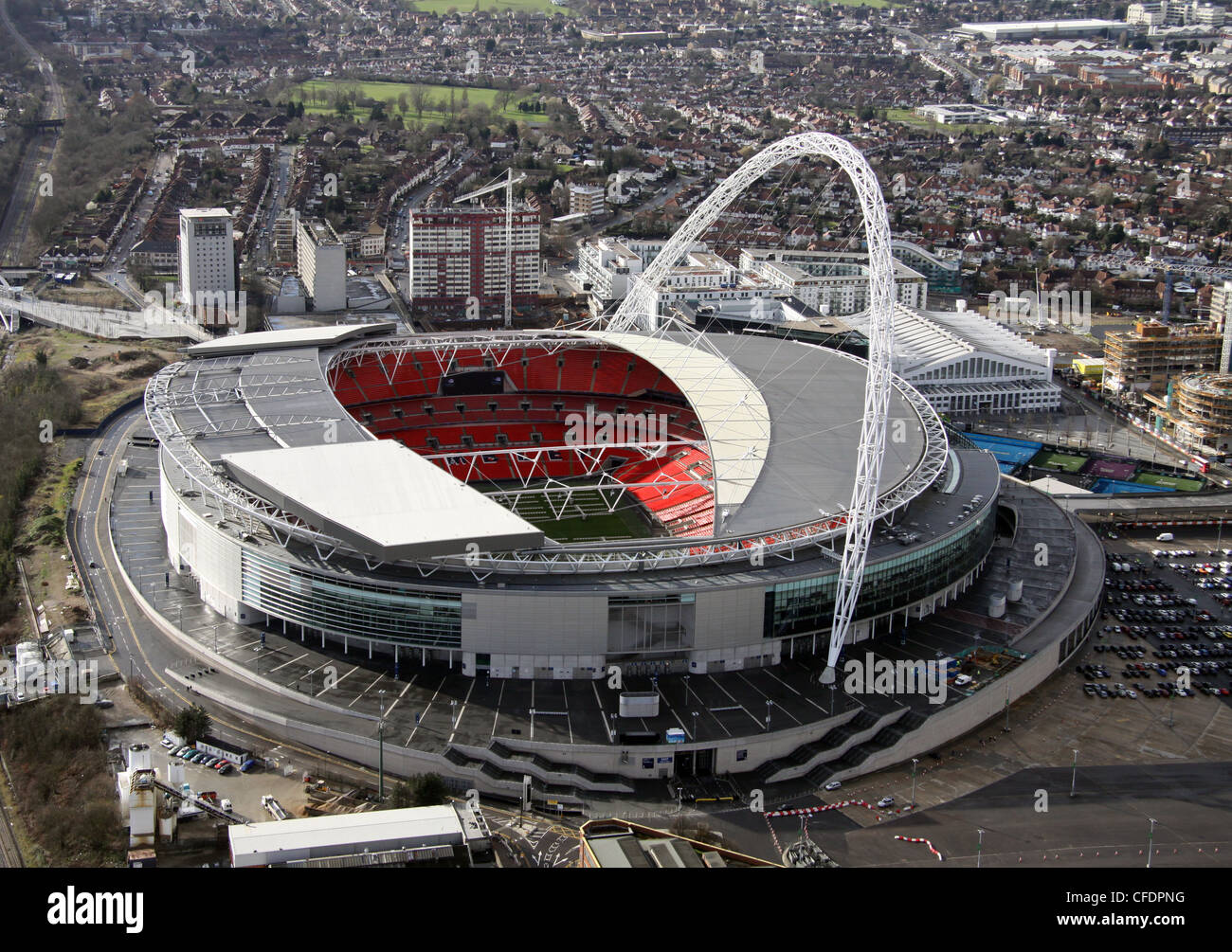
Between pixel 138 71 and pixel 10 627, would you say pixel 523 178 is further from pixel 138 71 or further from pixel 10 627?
pixel 10 627

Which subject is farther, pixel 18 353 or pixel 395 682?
pixel 18 353

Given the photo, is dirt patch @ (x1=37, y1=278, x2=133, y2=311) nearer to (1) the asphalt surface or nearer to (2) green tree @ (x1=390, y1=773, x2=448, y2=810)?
(1) the asphalt surface

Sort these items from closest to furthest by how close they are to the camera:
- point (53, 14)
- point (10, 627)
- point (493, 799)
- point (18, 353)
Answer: point (493, 799)
point (10, 627)
point (18, 353)
point (53, 14)

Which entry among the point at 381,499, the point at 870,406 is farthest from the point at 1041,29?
the point at 381,499

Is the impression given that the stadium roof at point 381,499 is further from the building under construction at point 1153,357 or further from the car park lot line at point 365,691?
the building under construction at point 1153,357

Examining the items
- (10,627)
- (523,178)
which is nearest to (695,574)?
(10,627)

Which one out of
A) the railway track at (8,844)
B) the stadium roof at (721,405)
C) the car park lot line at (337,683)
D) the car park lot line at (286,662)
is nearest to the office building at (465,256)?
the stadium roof at (721,405)

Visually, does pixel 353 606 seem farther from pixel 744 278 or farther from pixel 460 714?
pixel 744 278
